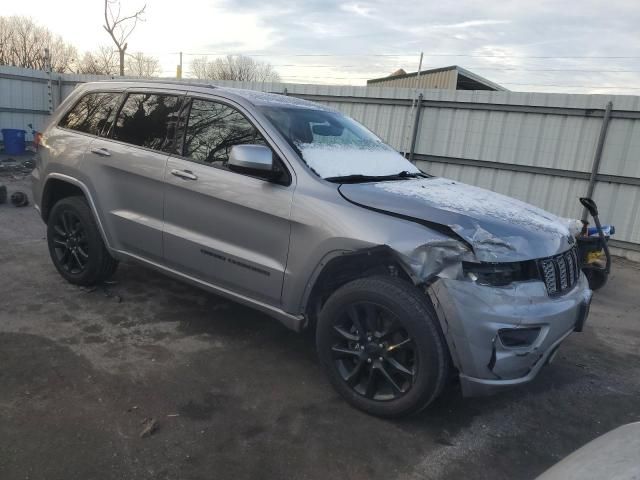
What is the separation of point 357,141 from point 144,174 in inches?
65.4

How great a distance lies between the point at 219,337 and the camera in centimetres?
388

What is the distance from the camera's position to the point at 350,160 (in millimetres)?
3539

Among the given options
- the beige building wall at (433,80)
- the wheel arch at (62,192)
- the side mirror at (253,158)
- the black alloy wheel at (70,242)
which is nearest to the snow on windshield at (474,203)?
the side mirror at (253,158)

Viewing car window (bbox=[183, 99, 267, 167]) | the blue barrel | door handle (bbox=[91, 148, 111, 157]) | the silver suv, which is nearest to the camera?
the silver suv

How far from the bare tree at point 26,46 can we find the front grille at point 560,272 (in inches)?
1586

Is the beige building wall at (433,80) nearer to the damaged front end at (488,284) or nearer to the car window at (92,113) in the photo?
the car window at (92,113)

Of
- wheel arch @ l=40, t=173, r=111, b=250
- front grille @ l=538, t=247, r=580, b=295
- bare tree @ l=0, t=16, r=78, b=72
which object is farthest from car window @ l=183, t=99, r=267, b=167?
bare tree @ l=0, t=16, r=78, b=72

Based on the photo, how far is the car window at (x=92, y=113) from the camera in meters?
4.25

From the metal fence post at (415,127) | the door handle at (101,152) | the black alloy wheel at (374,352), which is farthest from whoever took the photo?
the metal fence post at (415,127)

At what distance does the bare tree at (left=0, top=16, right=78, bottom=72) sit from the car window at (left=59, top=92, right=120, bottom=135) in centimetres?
3693

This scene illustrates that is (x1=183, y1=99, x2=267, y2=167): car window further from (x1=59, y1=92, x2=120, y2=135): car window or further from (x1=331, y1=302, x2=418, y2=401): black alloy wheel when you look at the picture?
(x1=331, y1=302, x2=418, y2=401): black alloy wheel

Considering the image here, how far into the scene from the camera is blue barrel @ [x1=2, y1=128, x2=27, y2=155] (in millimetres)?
13367

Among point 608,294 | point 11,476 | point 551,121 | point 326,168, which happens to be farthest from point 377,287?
point 551,121

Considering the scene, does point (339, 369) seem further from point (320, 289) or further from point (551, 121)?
point (551, 121)
